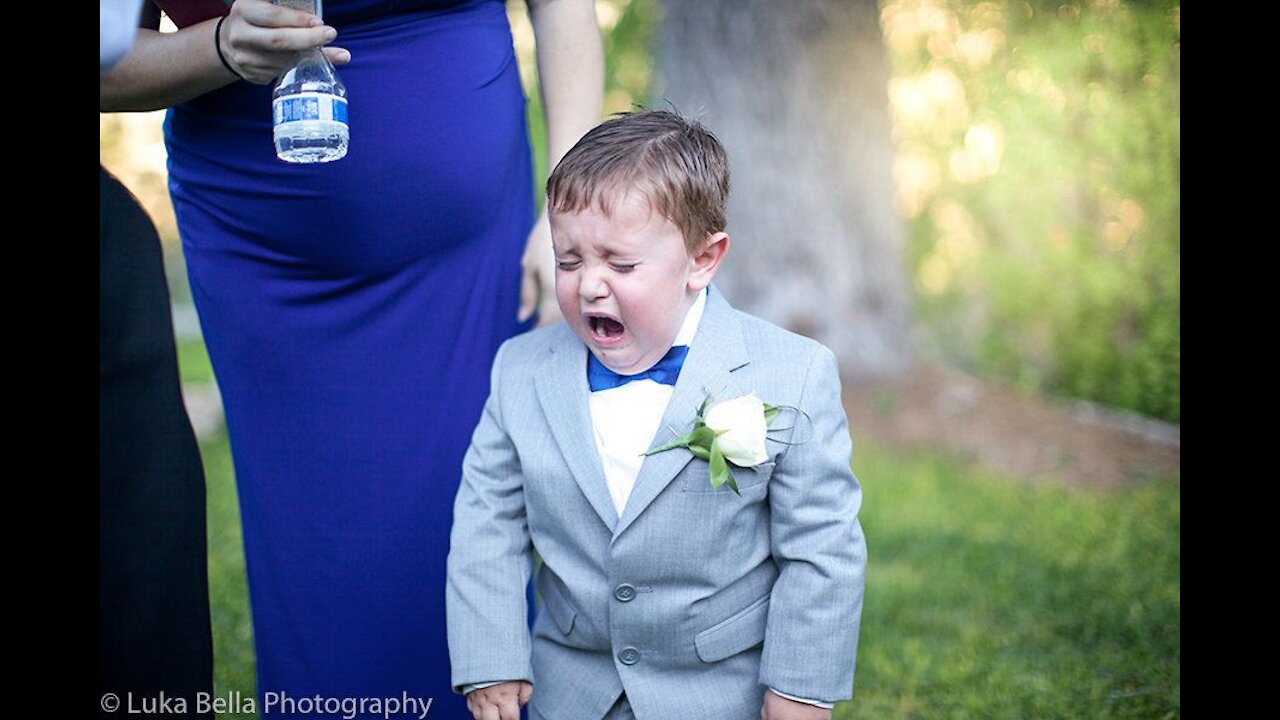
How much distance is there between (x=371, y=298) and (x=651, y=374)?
609 mm

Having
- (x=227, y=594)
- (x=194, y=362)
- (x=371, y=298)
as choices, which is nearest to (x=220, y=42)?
(x=371, y=298)

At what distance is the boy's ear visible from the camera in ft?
7.41

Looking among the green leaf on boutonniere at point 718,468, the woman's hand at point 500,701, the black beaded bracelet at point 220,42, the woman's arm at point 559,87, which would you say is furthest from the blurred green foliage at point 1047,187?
the black beaded bracelet at point 220,42

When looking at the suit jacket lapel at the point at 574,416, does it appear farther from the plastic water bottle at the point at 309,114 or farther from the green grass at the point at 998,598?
the green grass at the point at 998,598

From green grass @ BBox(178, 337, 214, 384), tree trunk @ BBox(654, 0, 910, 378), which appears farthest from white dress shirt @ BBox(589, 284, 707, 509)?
green grass @ BBox(178, 337, 214, 384)

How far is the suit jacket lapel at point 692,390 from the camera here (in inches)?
85.7

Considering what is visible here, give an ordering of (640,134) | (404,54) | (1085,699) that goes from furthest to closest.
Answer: (1085,699)
(404,54)
(640,134)

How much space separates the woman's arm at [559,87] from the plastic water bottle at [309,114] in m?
0.52

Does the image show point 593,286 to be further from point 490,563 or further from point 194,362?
point 194,362

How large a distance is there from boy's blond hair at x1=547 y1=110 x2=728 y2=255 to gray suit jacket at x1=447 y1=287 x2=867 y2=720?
8.2 inches
